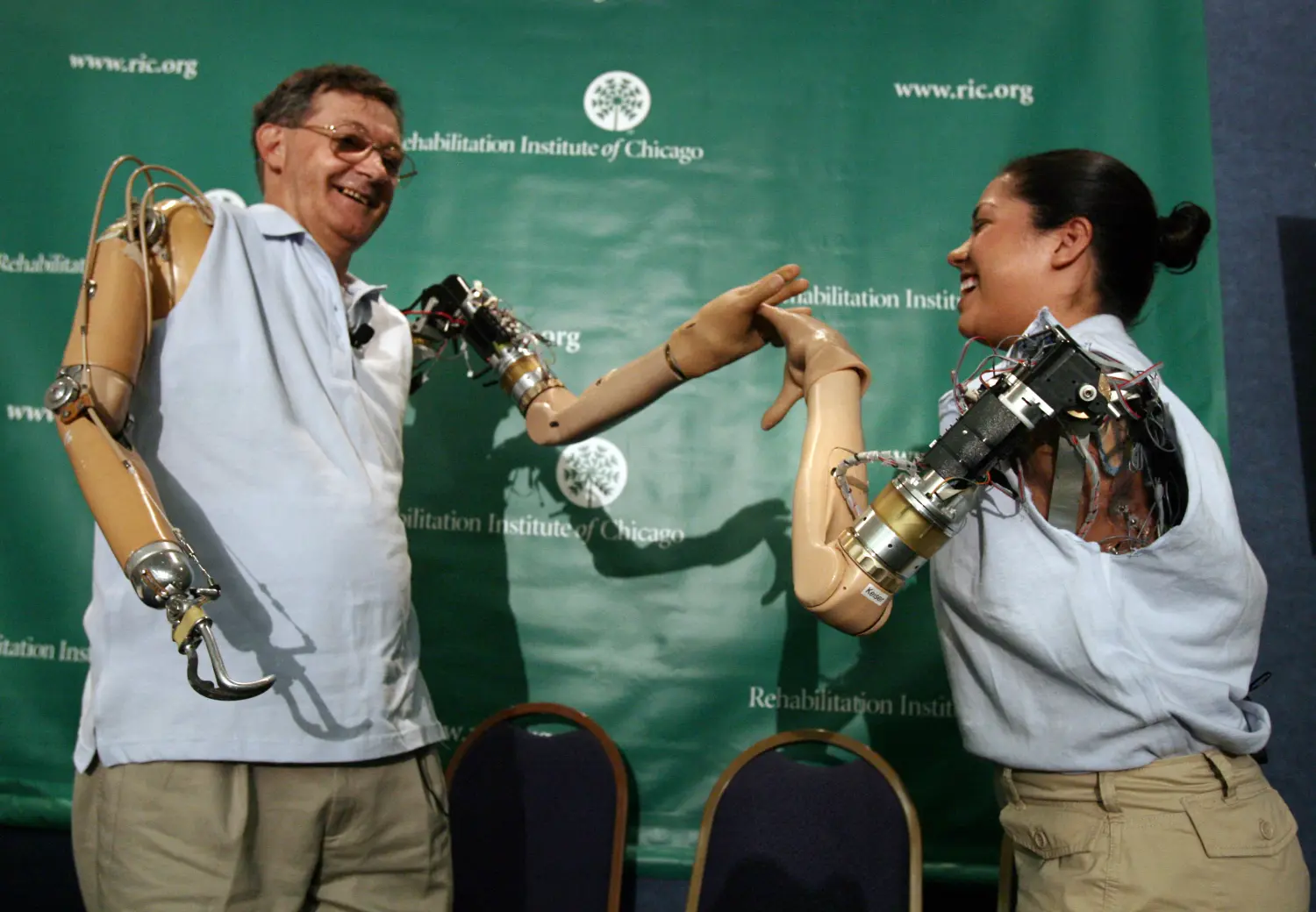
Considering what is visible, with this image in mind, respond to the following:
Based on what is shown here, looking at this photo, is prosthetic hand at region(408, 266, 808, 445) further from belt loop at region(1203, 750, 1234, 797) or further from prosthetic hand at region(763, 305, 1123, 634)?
belt loop at region(1203, 750, 1234, 797)

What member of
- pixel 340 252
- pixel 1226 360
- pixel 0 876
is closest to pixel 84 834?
pixel 340 252

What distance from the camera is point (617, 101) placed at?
267cm

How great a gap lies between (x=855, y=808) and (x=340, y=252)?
4.92 ft

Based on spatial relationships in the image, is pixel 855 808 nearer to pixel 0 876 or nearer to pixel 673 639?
pixel 673 639

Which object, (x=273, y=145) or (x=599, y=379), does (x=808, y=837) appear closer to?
(x=599, y=379)

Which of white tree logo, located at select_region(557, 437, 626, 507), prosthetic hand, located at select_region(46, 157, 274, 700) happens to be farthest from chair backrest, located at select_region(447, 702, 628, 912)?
prosthetic hand, located at select_region(46, 157, 274, 700)

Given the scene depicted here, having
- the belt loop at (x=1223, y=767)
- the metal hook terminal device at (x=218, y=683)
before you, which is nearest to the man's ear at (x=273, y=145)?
the metal hook terminal device at (x=218, y=683)

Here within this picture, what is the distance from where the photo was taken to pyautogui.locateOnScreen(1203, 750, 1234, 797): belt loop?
55.9 inches

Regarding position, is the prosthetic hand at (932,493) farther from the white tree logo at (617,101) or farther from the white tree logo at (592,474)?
the white tree logo at (617,101)

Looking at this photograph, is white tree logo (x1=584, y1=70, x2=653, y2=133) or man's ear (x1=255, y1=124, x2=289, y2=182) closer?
man's ear (x1=255, y1=124, x2=289, y2=182)

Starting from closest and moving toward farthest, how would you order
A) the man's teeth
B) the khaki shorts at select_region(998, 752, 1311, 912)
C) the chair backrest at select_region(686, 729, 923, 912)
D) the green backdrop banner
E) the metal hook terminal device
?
the metal hook terminal device < the khaki shorts at select_region(998, 752, 1311, 912) < the man's teeth < the chair backrest at select_region(686, 729, 923, 912) < the green backdrop banner

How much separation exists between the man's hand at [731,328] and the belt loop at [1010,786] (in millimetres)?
757

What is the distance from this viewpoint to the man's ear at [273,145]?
6.42 ft

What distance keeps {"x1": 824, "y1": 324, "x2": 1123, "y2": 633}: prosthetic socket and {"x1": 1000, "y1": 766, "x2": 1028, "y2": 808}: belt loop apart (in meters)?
0.37
